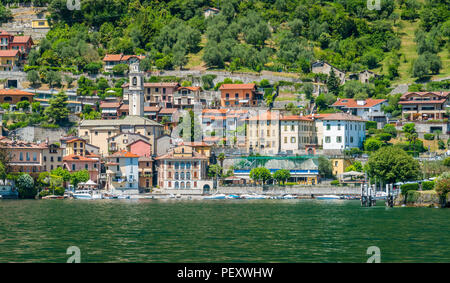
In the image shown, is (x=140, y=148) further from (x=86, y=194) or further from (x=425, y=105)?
(x=425, y=105)

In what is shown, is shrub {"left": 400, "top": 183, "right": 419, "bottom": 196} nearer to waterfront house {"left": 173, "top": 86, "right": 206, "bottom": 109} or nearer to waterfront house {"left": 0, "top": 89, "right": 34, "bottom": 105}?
waterfront house {"left": 173, "top": 86, "right": 206, "bottom": 109}

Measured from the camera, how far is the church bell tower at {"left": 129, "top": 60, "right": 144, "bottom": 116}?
11988cm

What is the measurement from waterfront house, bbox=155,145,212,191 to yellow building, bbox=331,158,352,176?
16529 millimetres

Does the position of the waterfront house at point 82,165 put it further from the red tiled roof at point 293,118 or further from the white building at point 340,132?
the white building at point 340,132

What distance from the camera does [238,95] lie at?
125 m

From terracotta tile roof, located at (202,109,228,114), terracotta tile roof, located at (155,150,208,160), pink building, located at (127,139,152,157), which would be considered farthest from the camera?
terracotta tile roof, located at (202,109,228,114)

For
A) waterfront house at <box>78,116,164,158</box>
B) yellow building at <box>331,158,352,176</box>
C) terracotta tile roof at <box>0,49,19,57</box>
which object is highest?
terracotta tile roof at <box>0,49,19,57</box>

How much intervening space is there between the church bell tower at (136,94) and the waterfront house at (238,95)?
13.1 m

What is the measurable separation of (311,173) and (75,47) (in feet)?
189

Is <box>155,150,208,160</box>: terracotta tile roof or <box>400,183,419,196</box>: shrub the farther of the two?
<box>155,150,208,160</box>: terracotta tile roof

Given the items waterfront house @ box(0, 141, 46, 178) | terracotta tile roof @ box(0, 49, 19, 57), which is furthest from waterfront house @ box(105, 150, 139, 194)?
terracotta tile roof @ box(0, 49, 19, 57)

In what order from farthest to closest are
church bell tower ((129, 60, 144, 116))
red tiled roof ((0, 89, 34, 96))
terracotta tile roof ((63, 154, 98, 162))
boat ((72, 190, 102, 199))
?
1. red tiled roof ((0, 89, 34, 96))
2. church bell tower ((129, 60, 144, 116))
3. terracotta tile roof ((63, 154, 98, 162))
4. boat ((72, 190, 102, 199))

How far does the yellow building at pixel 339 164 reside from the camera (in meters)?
105

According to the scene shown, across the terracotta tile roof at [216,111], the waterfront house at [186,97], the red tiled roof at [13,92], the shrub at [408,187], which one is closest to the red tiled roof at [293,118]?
the terracotta tile roof at [216,111]
